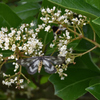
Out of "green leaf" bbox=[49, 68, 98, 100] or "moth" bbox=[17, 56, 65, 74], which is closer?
"moth" bbox=[17, 56, 65, 74]

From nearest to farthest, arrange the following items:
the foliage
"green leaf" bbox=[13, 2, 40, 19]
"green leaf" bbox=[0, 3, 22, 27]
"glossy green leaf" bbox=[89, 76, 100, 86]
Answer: the foliage
"glossy green leaf" bbox=[89, 76, 100, 86]
"green leaf" bbox=[0, 3, 22, 27]
"green leaf" bbox=[13, 2, 40, 19]

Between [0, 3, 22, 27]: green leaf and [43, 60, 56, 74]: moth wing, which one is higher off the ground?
[0, 3, 22, 27]: green leaf

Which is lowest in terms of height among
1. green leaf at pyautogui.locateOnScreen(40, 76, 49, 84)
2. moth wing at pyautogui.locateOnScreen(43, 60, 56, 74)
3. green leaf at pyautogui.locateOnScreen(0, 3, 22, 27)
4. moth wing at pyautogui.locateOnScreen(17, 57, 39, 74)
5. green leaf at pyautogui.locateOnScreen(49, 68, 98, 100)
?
green leaf at pyautogui.locateOnScreen(40, 76, 49, 84)

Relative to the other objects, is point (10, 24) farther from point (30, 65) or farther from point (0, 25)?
point (30, 65)

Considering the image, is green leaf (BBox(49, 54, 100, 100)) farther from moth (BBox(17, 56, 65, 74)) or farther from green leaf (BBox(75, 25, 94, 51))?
moth (BBox(17, 56, 65, 74))

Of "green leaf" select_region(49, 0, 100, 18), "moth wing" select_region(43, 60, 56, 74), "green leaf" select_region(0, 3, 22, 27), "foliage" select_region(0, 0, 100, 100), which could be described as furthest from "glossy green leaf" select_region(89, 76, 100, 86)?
"green leaf" select_region(0, 3, 22, 27)

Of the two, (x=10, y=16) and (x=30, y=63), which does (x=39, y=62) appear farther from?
(x=10, y=16)

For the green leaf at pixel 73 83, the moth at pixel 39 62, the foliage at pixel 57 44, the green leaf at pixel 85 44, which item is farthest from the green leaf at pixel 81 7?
the green leaf at pixel 73 83
